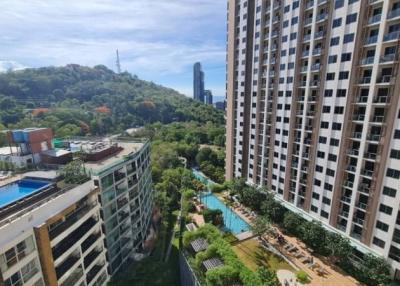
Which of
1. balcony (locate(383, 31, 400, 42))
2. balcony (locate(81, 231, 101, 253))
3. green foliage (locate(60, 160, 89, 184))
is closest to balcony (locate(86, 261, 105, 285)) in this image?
balcony (locate(81, 231, 101, 253))

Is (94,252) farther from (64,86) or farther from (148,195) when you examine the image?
(64,86)

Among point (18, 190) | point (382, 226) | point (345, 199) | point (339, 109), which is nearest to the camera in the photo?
point (18, 190)

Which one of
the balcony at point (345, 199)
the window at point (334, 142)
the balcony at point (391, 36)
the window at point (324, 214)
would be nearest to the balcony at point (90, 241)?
the window at point (324, 214)

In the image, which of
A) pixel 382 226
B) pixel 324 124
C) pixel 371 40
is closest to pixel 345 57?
pixel 371 40

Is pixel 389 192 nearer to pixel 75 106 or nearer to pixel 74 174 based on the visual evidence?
pixel 74 174

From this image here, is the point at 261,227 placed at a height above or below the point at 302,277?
above

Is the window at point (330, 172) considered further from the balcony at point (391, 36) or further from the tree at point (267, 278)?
the balcony at point (391, 36)

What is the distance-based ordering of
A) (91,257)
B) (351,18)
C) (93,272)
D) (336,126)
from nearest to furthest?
(91,257) → (93,272) → (351,18) → (336,126)
